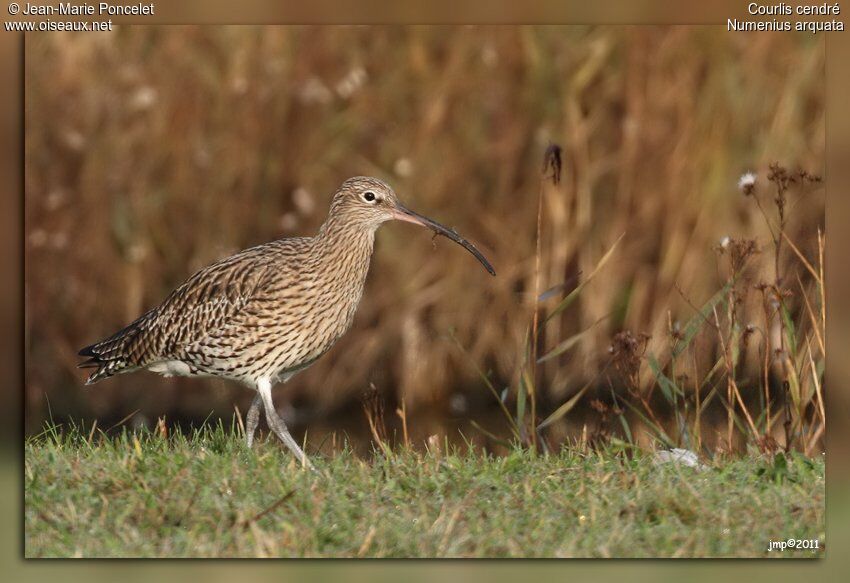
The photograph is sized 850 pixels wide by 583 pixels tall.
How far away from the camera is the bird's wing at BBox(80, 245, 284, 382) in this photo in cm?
747

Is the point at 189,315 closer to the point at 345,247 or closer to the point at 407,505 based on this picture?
the point at 345,247

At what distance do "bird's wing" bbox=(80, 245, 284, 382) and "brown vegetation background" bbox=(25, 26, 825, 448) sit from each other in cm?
167

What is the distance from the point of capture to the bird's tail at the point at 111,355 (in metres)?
7.76

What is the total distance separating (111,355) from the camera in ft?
25.6

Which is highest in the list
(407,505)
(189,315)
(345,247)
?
(345,247)

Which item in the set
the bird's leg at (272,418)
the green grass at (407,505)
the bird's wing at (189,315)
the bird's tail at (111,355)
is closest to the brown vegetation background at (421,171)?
the bird's tail at (111,355)

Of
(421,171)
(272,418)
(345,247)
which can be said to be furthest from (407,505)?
(421,171)

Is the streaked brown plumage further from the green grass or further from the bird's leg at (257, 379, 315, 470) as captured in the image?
the green grass

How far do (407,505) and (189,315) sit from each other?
2132 mm

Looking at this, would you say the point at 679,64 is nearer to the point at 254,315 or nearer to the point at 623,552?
the point at 254,315

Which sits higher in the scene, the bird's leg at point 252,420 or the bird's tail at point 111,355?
the bird's tail at point 111,355

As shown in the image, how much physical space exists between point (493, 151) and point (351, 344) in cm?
163

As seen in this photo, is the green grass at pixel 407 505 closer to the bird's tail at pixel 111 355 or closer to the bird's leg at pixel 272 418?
the bird's leg at pixel 272 418

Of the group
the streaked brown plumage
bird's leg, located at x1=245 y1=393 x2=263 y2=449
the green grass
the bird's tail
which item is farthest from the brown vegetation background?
the green grass
